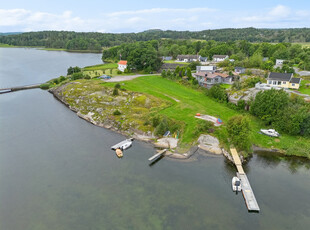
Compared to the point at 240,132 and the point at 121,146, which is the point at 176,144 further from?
the point at 240,132

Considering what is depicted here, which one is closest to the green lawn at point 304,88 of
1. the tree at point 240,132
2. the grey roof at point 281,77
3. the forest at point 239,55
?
the grey roof at point 281,77

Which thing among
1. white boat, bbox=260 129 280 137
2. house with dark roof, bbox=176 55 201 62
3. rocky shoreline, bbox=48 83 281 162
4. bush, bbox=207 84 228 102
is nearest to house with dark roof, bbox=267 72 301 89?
bush, bbox=207 84 228 102

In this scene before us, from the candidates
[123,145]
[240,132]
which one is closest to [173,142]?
[123,145]

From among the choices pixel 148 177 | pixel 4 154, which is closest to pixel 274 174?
pixel 148 177

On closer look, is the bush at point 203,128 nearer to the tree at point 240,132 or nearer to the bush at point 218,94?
the tree at point 240,132

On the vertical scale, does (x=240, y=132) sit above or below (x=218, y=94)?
below

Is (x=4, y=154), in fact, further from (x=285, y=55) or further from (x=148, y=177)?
(x=285, y=55)

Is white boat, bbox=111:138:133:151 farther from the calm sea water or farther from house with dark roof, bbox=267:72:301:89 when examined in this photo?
house with dark roof, bbox=267:72:301:89
